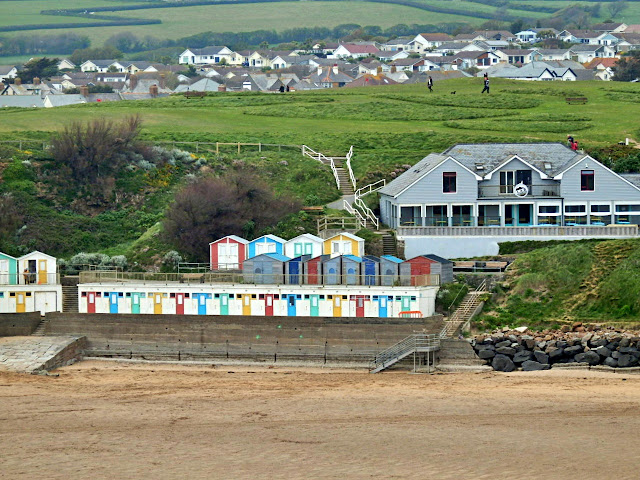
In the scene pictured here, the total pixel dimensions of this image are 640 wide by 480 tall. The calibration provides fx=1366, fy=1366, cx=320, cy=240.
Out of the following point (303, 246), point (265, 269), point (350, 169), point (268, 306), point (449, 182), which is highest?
point (350, 169)

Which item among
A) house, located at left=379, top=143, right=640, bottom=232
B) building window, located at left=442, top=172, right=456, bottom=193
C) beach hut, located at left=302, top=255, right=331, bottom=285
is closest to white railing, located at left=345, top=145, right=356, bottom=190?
house, located at left=379, top=143, right=640, bottom=232

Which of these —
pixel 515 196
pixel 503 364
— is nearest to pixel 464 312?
pixel 503 364

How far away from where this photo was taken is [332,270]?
64.6m

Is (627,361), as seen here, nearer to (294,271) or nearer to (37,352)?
(294,271)

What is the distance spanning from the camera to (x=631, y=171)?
272 ft

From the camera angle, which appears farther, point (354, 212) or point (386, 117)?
point (386, 117)

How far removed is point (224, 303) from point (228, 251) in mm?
6458

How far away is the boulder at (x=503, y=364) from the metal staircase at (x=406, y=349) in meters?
2.65

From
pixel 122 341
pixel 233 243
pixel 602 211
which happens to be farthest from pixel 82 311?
pixel 602 211

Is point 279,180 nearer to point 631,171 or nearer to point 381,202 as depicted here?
point 381,202

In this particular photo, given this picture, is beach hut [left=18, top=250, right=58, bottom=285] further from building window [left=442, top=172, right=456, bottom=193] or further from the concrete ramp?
building window [left=442, top=172, right=456, bottom=193]

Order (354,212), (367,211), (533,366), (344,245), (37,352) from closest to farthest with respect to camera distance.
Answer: (533,366), (37,352), (344,245), (354,212), (367,211)

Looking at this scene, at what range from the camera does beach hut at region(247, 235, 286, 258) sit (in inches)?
2717

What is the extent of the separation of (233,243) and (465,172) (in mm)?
13932
